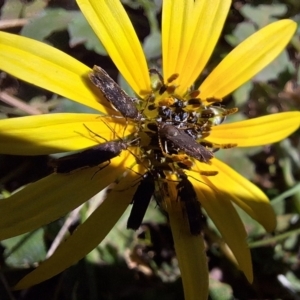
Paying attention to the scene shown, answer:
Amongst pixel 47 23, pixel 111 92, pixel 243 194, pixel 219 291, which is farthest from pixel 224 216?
pixel 47 23

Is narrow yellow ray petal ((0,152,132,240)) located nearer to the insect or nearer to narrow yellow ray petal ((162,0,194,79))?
the insect

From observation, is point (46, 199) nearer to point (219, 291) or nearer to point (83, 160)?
Answer: point (83, 160)

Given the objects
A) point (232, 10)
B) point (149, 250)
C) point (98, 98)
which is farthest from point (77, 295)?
point (232, 10)

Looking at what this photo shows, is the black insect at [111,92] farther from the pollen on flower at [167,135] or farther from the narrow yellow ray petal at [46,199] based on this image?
the narrow yellow ray petal at [46,199]

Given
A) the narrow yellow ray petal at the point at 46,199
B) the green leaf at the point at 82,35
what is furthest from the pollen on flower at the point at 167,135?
the green leaf at the point at 82,35

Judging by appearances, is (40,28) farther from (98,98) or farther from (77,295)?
(77,295)

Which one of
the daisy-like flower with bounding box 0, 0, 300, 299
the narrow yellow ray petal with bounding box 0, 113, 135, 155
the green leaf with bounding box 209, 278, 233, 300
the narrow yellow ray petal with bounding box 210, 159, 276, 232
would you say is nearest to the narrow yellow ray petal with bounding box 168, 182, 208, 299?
the daisy-like flower with bounding box 0, 0, 300, 299
